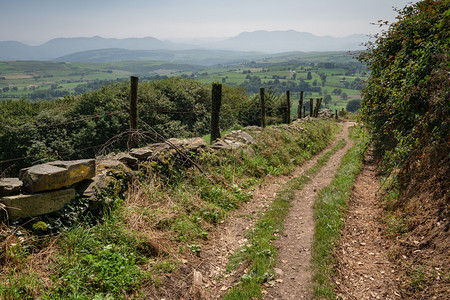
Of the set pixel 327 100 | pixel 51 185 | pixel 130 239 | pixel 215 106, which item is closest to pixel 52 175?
pixel 51 185

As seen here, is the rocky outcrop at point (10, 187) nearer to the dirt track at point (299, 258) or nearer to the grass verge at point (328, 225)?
the dirt track at point (299, 258)

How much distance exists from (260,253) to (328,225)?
2064 mm

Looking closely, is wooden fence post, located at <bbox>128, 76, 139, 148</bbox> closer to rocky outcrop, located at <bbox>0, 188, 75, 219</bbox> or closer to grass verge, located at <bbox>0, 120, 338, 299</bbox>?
grass verge, located at <bbox>0, 120, 338, 299</bbox>

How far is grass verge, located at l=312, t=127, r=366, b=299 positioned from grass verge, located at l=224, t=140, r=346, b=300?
84 centimetres

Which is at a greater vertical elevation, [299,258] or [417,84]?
[417,84]

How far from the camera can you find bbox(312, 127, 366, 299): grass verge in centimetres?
416

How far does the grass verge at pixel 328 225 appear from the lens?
13.7 feet

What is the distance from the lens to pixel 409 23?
313 inches

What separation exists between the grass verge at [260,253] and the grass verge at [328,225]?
0.84 m

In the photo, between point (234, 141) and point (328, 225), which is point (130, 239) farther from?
point (234, 141)

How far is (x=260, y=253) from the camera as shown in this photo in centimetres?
496

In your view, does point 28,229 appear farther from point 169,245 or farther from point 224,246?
point 224,246

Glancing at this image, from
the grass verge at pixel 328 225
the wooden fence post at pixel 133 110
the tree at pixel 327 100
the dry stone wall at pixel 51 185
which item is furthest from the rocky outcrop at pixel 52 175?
the tree at pixel 327 100

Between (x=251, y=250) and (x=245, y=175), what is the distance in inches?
169
